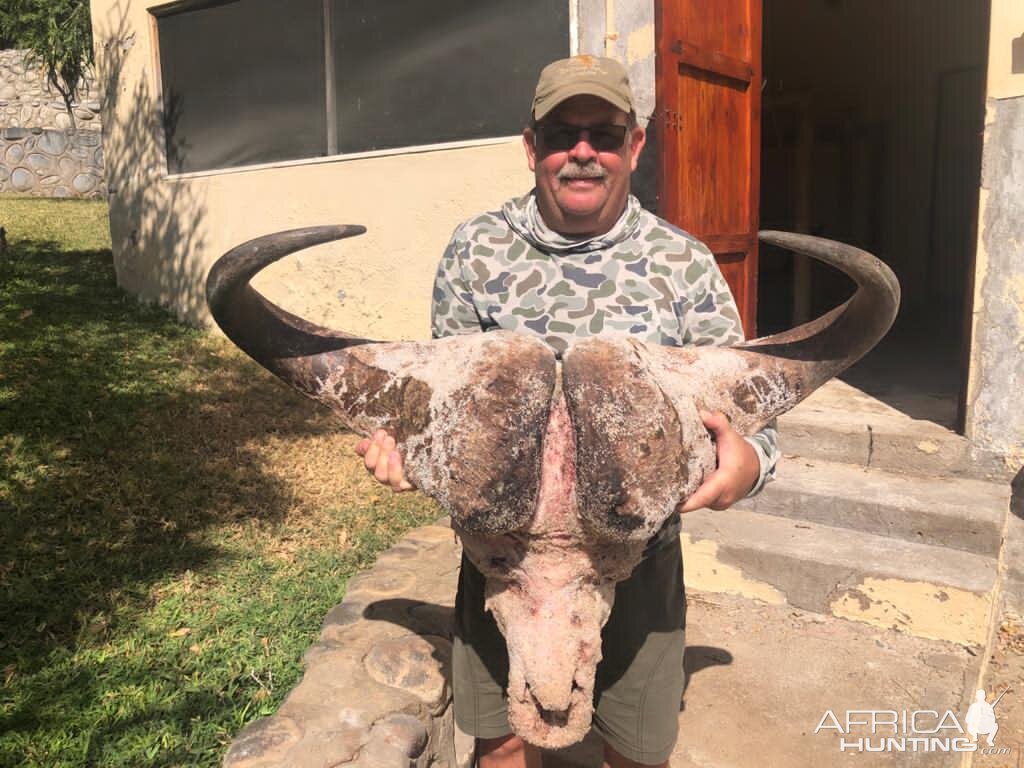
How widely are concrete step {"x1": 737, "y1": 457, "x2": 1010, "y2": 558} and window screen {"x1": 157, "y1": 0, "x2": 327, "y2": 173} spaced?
5326 mm

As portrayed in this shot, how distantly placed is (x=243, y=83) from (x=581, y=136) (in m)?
7.46

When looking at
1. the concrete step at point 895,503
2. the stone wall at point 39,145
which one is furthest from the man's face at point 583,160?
the stone wall at point 39,145

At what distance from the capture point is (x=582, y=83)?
1874 mm

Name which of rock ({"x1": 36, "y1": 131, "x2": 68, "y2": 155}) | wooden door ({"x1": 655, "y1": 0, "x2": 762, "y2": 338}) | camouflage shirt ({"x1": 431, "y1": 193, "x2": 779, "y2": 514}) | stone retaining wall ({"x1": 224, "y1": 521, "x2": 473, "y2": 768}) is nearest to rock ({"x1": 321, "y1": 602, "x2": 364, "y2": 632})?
stone retaining wall ({"x1": 224, "y1": 521, "x2": 473, "y2": 768})

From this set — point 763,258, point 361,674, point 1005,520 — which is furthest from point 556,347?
point 763,258

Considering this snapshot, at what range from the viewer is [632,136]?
2.05 metres

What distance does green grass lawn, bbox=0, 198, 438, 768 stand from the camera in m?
3.18

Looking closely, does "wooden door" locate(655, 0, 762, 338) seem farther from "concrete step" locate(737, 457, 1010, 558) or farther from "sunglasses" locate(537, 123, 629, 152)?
"sunglasses" locate(537, 123, 629, 152)

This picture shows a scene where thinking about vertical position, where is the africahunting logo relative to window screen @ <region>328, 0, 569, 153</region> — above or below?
below

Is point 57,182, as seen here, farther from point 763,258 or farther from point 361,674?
point 361,674

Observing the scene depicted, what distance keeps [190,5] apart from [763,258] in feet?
23.0

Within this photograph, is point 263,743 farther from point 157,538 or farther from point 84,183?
point 84,183

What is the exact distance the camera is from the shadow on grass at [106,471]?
12.1 feet

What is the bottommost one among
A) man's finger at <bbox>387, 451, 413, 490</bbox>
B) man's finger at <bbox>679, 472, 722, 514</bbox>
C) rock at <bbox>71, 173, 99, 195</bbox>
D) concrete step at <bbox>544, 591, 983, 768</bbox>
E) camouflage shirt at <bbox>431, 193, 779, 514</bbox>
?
concrete step at <bbox>544, 591, 983, 768</bbox>
